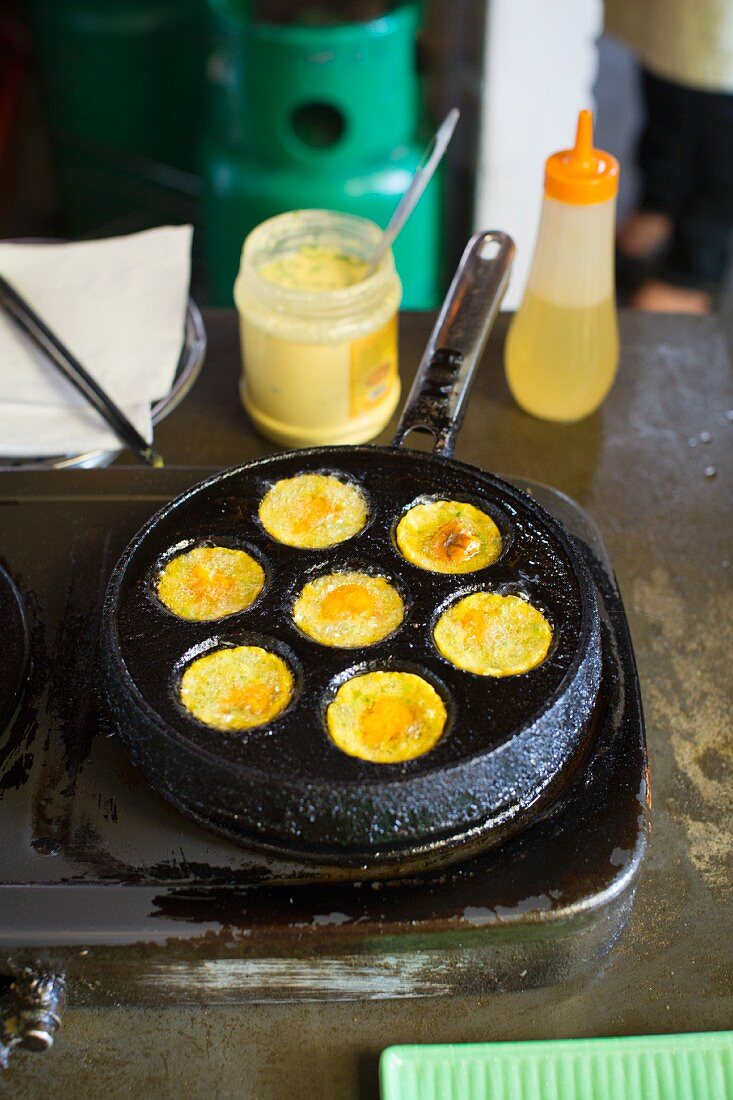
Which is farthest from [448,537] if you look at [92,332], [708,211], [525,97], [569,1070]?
[708,211]

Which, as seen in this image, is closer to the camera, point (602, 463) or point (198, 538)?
point (198, 538)

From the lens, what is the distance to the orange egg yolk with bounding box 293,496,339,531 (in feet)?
4.49

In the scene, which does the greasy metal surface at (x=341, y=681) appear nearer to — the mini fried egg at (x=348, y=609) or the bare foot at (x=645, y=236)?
the mini fried egg at (x=348, y=609)

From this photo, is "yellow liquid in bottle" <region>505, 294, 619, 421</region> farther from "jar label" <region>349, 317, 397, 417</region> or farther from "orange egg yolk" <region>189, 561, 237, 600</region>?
"orange egg yolk" <region>189, 561, 237, 600</region>

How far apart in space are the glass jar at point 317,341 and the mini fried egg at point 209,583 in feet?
1.75

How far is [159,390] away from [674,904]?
1214 millimetres

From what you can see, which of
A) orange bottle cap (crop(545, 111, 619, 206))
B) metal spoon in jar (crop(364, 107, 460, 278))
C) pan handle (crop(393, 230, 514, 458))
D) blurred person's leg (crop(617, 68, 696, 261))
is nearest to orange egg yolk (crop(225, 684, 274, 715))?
pan handle (crop(393, 230, 514, 458))

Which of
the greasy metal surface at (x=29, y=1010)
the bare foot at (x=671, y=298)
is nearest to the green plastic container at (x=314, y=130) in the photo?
the bare foot at (x=671, y=298)

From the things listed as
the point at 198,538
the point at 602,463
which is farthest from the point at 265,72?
the point at 198,538

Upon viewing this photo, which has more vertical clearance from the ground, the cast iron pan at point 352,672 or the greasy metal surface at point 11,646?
the cast iron pan at point 352,672

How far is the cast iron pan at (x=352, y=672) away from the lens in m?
1.06

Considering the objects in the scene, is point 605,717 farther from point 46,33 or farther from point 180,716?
point 46,33

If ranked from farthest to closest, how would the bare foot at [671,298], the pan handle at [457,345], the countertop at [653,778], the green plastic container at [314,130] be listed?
the bare foot at [671,298], the green plastic container at [314,130], the pan handle at [457,345], the countertop at [653,778]

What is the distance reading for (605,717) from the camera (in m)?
1.25
